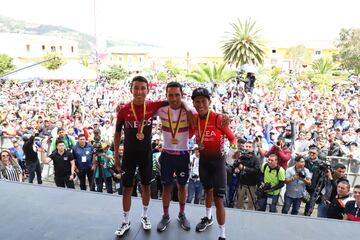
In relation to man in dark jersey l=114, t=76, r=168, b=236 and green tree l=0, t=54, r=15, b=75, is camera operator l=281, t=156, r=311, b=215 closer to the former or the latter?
man in dark jersey l=114, t=76, r=168, b=236

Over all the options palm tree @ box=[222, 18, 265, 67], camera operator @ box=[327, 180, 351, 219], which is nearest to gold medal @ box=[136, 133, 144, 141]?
camera operator @ box=[327, 180, 351, 219]

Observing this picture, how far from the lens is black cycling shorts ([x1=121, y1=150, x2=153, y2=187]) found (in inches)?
108

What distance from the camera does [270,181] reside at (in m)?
4.52

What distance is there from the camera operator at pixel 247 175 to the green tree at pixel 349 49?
3639 centimetres

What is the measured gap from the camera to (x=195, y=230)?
2867 millimetres

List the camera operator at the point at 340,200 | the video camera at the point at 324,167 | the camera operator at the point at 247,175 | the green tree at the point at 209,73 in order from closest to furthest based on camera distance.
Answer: the camera operator at the point at 340,200, the video camera at the point at 324,167, the camera operator at the point at 247,175, the green tree at the point at 209,73

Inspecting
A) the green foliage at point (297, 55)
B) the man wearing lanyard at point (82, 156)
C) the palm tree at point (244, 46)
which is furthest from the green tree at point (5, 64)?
the green foliage at point (297, 55)

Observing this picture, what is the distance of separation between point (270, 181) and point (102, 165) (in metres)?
2.55

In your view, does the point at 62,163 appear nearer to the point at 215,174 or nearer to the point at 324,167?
the point at 215,174

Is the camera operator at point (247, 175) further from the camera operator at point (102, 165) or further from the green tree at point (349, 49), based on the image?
the green tree at point (349, 49)

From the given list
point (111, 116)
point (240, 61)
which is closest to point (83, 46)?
point (240, 61)

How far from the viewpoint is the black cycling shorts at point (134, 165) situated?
2755 millimetres

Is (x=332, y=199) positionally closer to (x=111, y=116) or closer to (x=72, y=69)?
(x=111, y=116)

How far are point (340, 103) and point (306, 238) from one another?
32.9 ft
